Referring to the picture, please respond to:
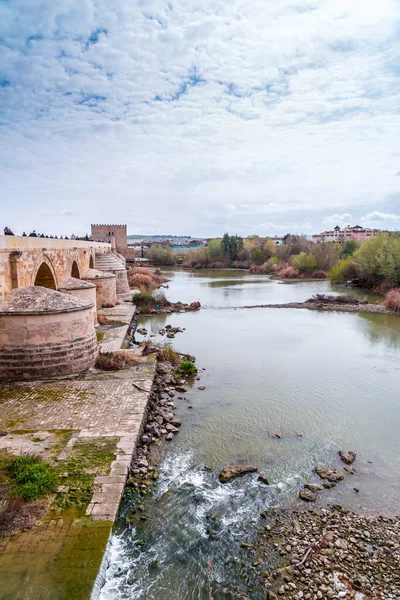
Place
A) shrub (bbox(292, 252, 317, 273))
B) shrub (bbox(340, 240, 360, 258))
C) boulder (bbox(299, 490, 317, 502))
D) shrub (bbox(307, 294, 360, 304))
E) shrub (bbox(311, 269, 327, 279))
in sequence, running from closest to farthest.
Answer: boulder (bbox(299, 490, 317, 502))
shrub (bbox(307, 294, 360, 304))
shrub (bbox(311, 269, 327, 279))
shrub (bbox(292, 252, 317, 273))
shrub (bbox(340, 240, 360, 258))

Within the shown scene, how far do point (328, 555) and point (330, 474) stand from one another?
67.9 inches

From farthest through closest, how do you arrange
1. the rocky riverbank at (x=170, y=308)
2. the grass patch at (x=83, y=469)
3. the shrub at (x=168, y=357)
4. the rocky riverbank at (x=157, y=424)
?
1. the rocky riverbank at (x=170, y=308)
2. the shrub at (x=168, y=357)
3. the rocky riverbank at (x=157, y=424)
4. the grass patch at (x=83, y=469)

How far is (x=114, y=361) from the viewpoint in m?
9.41

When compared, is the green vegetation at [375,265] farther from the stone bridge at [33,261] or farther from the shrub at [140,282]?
the stone bridge at [33,261]

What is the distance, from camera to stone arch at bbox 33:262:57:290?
11.6m

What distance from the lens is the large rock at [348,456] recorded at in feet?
20.7

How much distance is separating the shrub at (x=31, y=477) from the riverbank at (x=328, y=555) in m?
2.56

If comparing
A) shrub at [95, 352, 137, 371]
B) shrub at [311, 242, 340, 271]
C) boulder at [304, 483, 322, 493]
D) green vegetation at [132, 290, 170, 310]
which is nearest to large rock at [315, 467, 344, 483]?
boulder at [304, 483, 322, 493]

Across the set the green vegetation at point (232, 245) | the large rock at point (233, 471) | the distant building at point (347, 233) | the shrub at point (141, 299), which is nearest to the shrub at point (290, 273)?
the green vegetation at point (232, 245)

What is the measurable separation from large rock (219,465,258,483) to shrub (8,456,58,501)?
7.54ft

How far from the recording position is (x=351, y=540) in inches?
178

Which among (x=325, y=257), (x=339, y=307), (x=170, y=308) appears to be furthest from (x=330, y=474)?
(x=325, y=257)

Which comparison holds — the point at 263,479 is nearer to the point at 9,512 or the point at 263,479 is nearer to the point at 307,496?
the point at 307,496

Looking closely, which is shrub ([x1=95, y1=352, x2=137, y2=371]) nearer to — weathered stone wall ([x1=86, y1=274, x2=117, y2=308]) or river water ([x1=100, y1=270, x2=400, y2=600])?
river water ([x1=100, y1=270, x2=400, y2=600])
